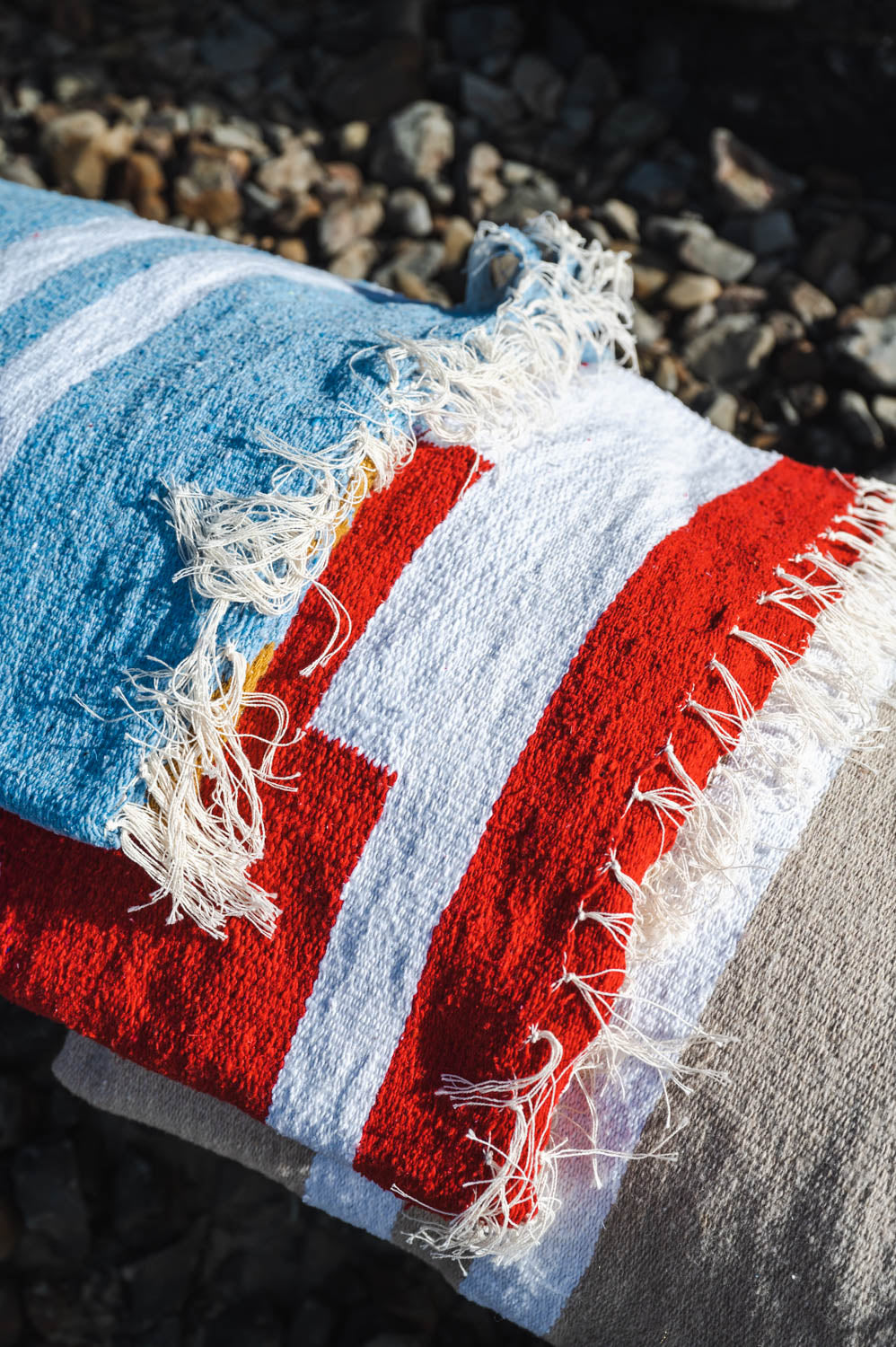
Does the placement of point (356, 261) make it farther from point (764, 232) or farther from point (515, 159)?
point (764, 232)

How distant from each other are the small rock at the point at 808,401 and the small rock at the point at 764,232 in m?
0.28

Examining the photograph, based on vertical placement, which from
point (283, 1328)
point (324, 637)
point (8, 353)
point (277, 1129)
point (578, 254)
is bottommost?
point (283, 1328)

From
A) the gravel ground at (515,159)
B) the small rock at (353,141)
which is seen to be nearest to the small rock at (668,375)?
the gravel ground at (515,159)

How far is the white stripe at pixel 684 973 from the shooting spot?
0.67 m

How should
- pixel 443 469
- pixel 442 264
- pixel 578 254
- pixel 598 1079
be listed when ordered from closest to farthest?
1. pixel 598 1079
2. pixel 443 469
3. pixel 578 254
4. pixel 442 264

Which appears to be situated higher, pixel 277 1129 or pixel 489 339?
pixel 489 339

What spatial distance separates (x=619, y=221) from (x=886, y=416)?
Result: 520mm

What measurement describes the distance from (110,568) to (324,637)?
0.53 ft

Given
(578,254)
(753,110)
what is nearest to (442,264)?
(753,110)

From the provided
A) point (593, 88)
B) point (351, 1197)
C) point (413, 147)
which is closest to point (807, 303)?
point (593, 88)

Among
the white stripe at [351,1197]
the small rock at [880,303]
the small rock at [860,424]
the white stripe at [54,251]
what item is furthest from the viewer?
the small rock at [880,303]

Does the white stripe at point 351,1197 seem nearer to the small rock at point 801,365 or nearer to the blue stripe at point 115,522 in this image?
the blue stripe at point 115,522

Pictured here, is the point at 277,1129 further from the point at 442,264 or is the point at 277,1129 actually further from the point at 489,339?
the point at 442,264

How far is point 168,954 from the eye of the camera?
734 millimetres
